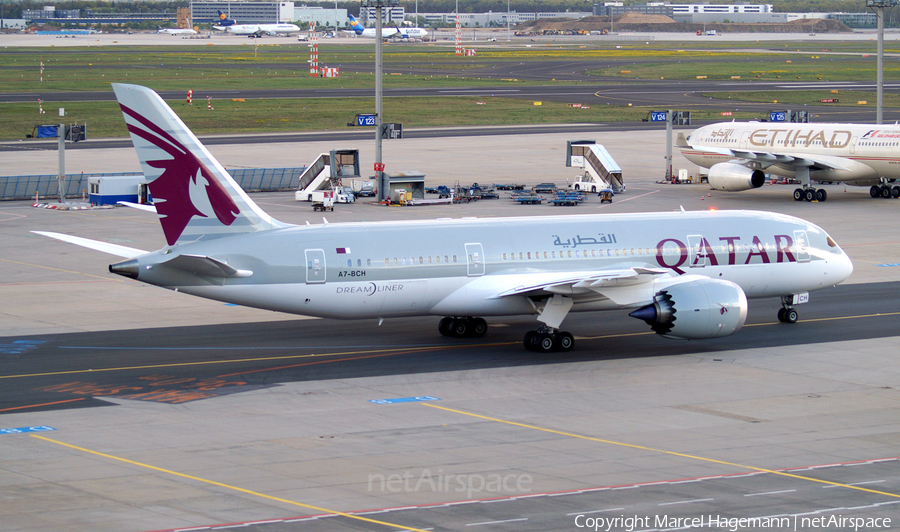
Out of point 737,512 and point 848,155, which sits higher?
point 848,155

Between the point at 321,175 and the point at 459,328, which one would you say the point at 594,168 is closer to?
the point at 321,175

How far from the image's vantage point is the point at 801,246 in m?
41.2

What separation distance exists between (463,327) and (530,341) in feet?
10.3

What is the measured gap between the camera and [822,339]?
39.2 metres

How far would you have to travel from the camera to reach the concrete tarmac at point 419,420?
2177 centimetres

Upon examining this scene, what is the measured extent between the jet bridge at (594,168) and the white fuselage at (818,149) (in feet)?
23.7

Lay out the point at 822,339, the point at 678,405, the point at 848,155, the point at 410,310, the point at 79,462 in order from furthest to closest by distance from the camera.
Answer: the point at 848,155, the point at 822,339, the point at 410,310, the point at 678,405, the point at 79,462

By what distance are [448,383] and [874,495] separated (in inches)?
533

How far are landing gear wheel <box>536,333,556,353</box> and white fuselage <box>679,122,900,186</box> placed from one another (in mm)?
43647

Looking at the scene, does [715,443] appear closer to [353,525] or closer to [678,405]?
[678,405]

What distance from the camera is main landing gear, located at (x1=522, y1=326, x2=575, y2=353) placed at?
36.9 meters

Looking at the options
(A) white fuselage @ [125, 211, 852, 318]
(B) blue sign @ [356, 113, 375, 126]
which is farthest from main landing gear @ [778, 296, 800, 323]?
(B) blue sign @ [356, 113, 375, 126]

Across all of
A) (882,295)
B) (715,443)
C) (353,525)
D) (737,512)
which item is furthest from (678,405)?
(882,295)

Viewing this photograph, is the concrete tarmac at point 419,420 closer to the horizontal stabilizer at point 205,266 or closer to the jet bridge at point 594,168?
the horizontal stabilizer at point 205,266
